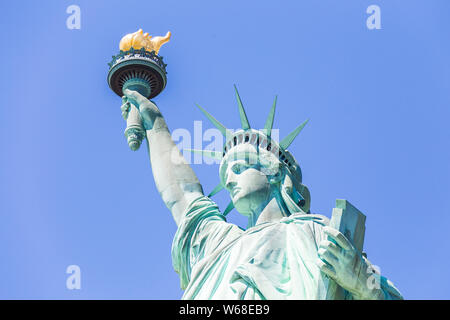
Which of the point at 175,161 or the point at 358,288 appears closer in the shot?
the point at 358,288

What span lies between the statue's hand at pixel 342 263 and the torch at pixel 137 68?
5.18 m

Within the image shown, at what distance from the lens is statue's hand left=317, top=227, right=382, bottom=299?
10.7 meters

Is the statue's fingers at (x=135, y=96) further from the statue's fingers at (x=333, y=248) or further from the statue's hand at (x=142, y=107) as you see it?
the statue's fingers at (x=333, y=248)

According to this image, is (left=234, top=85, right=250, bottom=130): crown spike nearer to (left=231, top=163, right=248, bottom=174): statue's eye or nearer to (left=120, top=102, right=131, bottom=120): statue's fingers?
(left=231, top=163, right=248, bottom=174): statue's eye

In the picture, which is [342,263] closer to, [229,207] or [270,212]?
[270,212]

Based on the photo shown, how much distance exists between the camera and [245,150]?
13289 millimetres

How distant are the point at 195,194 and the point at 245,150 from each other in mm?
1046
